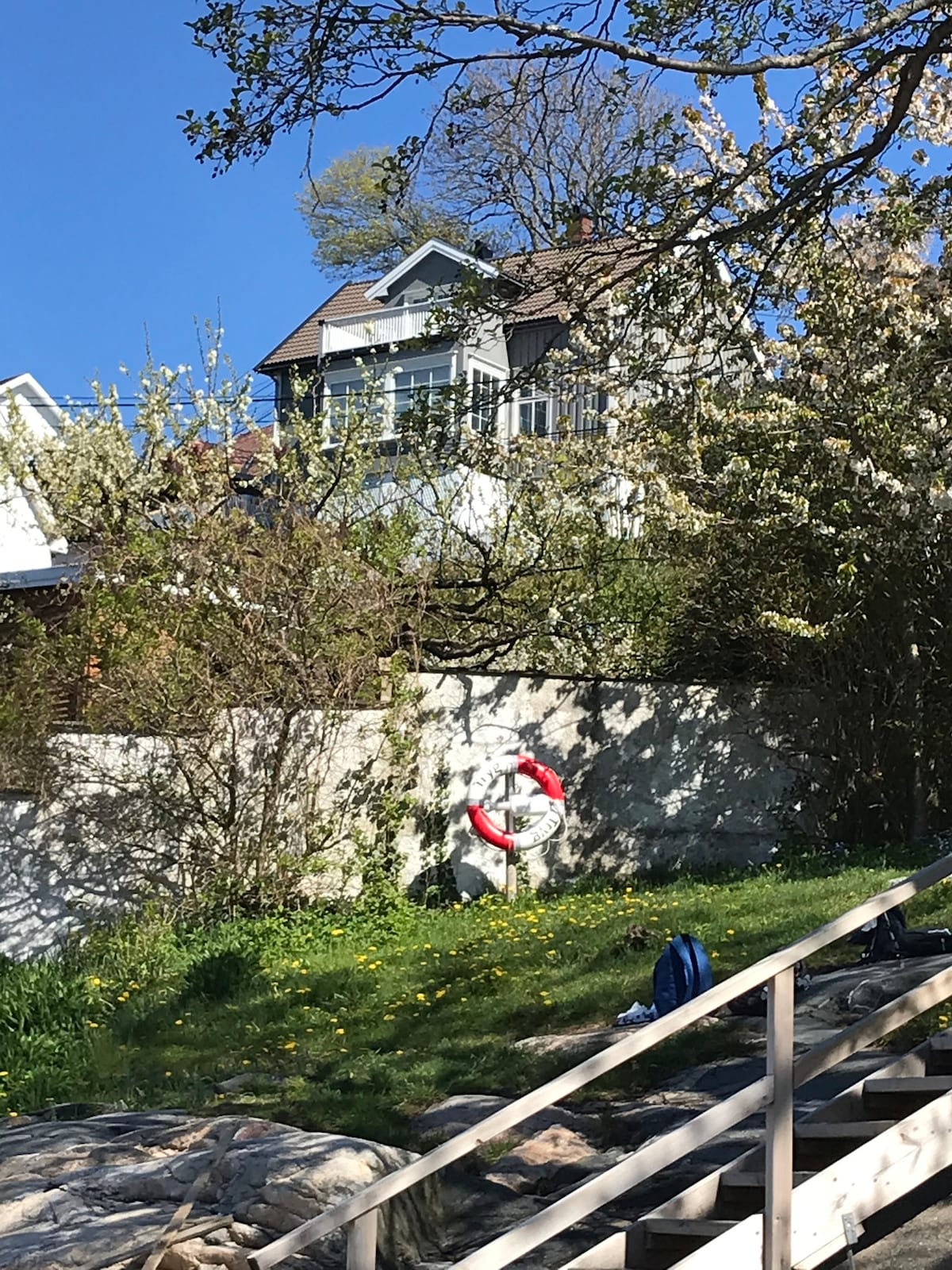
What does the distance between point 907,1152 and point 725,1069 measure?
2.56 metres

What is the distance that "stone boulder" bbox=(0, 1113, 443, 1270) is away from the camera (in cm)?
503

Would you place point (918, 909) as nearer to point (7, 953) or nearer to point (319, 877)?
point (319, 877)

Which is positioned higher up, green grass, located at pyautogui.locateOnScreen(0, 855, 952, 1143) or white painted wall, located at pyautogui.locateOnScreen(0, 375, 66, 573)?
white painted wall, located at pyautogui.locateOnScreen(0, 375, 66, 573)

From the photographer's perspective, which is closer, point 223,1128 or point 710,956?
point 223,1128

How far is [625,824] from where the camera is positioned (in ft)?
44.0

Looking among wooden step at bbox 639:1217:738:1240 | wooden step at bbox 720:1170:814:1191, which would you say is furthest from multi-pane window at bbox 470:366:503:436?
wooden step at bbox 639:1217:738:1240

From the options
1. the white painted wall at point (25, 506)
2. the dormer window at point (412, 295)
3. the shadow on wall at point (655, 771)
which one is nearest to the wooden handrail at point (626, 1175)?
the shadow on wall at point (655, 771)

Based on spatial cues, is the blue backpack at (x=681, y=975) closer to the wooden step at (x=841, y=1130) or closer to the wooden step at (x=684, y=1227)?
the wooden step at (x=841, y=1130)

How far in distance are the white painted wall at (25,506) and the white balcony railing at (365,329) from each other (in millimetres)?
5078

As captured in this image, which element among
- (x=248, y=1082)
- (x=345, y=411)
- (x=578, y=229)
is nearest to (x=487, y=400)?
(x=578, y=229)

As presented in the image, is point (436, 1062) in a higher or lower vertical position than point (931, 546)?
lower

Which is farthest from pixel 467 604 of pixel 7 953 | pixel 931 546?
pixel 7 953

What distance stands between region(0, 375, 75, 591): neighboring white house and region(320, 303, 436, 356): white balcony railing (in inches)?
206

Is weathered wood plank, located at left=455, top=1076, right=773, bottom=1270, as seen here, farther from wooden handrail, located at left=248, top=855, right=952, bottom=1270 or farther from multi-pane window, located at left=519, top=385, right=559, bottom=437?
multi-pane window, located at left=519, top=385, right=559, bottom=437
